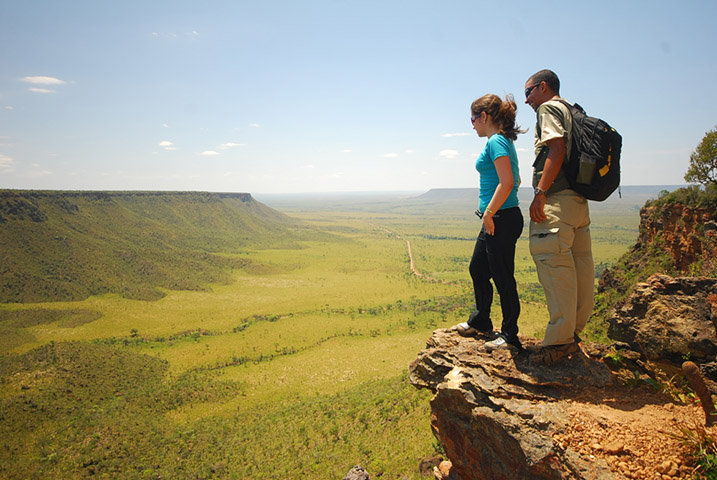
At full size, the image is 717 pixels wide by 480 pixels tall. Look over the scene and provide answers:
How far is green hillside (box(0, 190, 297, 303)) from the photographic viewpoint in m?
40.3

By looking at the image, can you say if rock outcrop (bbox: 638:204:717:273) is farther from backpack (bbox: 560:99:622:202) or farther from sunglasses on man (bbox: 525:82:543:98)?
sunglasses on man (bbox: 525:82:543:98)

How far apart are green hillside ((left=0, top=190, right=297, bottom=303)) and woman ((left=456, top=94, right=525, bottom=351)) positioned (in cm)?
4450

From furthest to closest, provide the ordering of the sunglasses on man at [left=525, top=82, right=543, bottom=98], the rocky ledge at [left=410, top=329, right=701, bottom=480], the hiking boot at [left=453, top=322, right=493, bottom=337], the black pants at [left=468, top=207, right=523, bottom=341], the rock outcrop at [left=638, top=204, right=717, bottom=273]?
the rock outcrop at [left=638, top=204, right=717, bottom=273]
the hiking boot at [left=453, top=322, right=493, bottom=337]
the black pants at [left=468, top=207, right=523, bottom=341]
the sunglasses on man at [left=525, top=82, right=543, bottom=98]
the rocky ledge at [left=410, top=329, right=701, bottom=480]

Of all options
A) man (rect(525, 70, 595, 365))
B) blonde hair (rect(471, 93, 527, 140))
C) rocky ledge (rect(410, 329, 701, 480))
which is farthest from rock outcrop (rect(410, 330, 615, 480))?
blonde hair (rect(471, 93, 527, 140))

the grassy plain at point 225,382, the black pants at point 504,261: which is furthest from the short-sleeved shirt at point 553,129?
the grassy plain at point 225,382

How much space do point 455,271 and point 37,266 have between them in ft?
180

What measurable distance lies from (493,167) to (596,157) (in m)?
1.12

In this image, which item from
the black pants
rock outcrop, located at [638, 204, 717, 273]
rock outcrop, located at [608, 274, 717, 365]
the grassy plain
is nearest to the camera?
the black pants

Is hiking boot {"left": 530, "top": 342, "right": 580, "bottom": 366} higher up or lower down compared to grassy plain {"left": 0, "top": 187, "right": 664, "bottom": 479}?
higher up

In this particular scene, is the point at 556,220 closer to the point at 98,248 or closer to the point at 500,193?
the point at 500,193

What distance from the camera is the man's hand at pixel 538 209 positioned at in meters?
4.10

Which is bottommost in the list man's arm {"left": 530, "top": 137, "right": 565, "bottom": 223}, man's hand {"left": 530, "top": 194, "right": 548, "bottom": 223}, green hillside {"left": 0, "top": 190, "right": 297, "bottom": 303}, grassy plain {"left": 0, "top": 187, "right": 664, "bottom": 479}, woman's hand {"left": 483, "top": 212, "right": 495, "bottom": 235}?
grassy plain {"left": 0, "top": 187, "right": 664, "bottom": 479}

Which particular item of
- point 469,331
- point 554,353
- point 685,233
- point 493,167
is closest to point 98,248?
point 469,331

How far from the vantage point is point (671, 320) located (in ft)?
16.5
